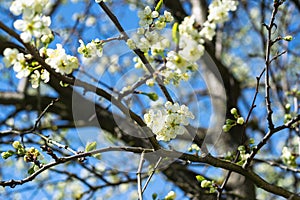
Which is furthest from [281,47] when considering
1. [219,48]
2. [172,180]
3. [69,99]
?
[69,99]

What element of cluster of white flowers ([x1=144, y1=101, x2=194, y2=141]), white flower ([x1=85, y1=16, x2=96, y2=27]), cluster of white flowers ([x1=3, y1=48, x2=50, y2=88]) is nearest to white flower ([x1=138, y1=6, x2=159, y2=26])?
cluster of white flowers ([x1=144, y1=101, x2=194, y2=141])

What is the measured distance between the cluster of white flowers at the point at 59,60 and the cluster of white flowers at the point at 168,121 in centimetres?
34

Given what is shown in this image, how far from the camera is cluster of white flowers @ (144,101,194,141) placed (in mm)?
1477

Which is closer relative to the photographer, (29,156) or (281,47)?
(29,156)

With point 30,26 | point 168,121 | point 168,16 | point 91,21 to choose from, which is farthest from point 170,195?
point 91,21

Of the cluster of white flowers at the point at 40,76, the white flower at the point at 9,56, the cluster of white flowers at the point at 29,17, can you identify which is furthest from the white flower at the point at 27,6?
the cluster of white flowers at the point at 40,76

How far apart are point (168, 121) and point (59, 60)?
426 millimetres

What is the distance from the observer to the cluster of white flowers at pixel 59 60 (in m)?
1.30

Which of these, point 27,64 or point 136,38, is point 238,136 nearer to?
point 136,38

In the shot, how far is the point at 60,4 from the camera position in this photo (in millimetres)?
4297

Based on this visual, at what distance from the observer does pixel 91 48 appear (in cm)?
147

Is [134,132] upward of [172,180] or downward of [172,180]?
upward

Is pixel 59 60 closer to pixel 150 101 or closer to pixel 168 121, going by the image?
pixel 168 121

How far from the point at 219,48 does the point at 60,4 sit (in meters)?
1.68
